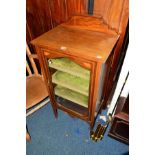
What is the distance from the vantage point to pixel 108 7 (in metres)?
0.99

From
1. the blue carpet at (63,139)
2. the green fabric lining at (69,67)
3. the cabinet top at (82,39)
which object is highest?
the cabinet top at (82,39)

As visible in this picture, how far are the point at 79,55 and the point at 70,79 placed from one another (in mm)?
408

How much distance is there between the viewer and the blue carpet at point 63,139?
141 centimetres

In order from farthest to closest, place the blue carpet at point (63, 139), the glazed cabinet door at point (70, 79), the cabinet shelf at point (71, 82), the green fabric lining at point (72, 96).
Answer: the blue carpet at point (63, 139), the green fabric lining at point (72, 96), the cabinet shelf at point (71, 82), the glazed cabinet door at point (70, 79)

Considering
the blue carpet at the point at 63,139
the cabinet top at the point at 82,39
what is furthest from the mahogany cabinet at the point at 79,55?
the blue carpet at the point at 63,139

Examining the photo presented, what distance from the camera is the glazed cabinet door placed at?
1.00 metres

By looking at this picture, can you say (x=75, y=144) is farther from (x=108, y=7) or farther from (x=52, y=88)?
(x=108, y=7)

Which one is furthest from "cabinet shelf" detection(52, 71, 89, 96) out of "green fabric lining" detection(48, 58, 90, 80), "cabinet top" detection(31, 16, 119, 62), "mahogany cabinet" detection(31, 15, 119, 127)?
"cabinet top" detection(31, 16, 119, 62)

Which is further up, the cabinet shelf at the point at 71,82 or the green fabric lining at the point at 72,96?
the cabinet shelf at the point at 71,82

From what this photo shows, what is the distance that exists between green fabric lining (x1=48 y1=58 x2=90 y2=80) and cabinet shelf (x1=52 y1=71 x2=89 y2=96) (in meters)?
0.15

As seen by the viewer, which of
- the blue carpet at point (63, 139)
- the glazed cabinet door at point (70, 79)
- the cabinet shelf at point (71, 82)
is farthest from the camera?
the blue carpet at point (63, 139)

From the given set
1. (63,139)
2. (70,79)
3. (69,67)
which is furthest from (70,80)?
(63,139)

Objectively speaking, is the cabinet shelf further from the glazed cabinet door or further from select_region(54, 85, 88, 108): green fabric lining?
select_region(54, 85, 88, 108): green fabric lining

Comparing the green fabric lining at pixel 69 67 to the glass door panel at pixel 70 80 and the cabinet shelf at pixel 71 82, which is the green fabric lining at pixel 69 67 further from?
the cabinet shelf at pixel 71 82
